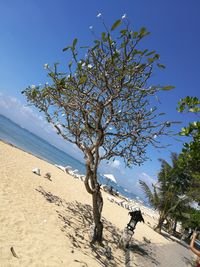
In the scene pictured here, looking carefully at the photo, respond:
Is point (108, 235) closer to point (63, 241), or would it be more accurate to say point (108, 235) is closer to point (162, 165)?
point (63, 241)

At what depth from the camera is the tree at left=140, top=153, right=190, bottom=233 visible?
85.4 feet

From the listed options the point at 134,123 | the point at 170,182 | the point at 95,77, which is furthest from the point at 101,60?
the point at 170,182

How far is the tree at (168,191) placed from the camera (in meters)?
26.0

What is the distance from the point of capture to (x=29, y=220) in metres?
9.20

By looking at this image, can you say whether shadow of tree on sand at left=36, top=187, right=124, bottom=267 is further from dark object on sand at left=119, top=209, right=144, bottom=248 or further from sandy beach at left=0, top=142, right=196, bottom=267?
dark object on sand at left=119, top=209, right=144, bottom=248

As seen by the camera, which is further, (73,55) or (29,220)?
(29,220)

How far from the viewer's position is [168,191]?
86.8 ft

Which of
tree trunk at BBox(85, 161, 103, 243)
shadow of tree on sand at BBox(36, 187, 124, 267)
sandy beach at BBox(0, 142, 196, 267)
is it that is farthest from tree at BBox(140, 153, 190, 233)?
tree trunk at BBox(85, 161, 103, 243)

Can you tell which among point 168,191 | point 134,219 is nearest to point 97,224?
point 134,219

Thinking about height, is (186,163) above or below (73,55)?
below

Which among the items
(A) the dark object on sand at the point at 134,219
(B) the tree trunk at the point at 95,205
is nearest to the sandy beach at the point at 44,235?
(B) the tree trunk at the point at 95,205

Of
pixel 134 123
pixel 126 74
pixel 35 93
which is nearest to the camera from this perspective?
pixel 126 74

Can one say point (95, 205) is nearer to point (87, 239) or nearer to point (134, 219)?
point (87, 239)

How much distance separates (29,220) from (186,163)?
21.8 feet
